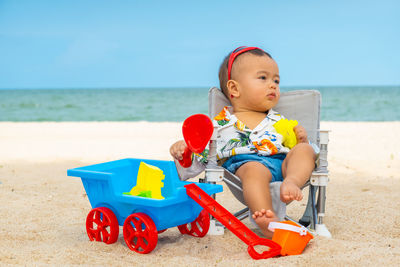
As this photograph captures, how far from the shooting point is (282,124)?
2.99 metres

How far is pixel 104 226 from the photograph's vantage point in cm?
250

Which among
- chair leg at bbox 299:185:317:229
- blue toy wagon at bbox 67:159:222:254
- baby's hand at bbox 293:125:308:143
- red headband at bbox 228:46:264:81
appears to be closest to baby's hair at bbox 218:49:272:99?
red headband at bbox 228:46:264:81

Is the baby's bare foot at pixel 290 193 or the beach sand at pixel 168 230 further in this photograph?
the baby's bare foot at pixel 290 193

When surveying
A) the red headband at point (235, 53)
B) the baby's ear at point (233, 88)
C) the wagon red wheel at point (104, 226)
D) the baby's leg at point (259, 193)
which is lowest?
the wagon red wheel at point (104, 226)

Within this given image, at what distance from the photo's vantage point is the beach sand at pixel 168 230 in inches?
86.7

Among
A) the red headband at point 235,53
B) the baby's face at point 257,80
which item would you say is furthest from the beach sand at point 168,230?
the red headband at point 235,53

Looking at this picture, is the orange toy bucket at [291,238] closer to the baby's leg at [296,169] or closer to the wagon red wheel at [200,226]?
the baby's leg at [296,169]

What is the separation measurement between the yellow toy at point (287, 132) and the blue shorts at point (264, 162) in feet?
0.33

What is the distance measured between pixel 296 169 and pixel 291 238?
0.50m

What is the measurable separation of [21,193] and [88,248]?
5.99ft

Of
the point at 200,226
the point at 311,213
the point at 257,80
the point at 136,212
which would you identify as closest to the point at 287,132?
the point at 257,80

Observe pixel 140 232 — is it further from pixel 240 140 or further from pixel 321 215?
pixel 321 215

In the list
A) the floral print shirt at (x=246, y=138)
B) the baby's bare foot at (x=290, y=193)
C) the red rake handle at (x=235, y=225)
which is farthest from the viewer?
the floral print shirt at (x=246, y=138)

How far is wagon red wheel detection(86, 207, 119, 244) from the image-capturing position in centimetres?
245
